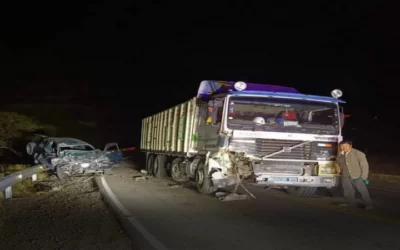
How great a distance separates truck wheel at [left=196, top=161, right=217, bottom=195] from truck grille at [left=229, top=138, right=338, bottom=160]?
1446mm

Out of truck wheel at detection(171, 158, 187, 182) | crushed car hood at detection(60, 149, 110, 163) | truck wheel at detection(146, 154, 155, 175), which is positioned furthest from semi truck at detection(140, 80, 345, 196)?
truck wheel at detection(146, 154, 155, 175)

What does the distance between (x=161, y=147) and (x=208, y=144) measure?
232 inches

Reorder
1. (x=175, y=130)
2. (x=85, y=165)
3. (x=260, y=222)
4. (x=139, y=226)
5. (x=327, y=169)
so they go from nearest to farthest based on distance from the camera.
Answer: (x=139, y=226) < (x=260, y=222) < (x=327, y=169) < (x=175, y=130) < (x=85, y=165)

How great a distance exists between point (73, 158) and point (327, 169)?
31.3ft

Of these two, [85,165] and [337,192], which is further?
[85,165]

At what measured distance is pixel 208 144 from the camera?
37.3 feet

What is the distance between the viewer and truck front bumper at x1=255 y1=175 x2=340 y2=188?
1020 cm

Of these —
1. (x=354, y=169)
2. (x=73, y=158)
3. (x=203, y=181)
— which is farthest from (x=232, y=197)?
(x=73, y=158)

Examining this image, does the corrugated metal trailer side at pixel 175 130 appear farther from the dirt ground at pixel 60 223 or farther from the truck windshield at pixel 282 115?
the dirt ground at pixel 60 223

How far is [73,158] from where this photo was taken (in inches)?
643

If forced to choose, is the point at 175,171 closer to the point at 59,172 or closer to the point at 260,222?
the point at 59,172

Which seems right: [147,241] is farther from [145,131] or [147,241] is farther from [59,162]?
[145,131]

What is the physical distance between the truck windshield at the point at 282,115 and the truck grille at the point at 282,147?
0.28 m

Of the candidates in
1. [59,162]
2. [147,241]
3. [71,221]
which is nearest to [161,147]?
[59,162]
